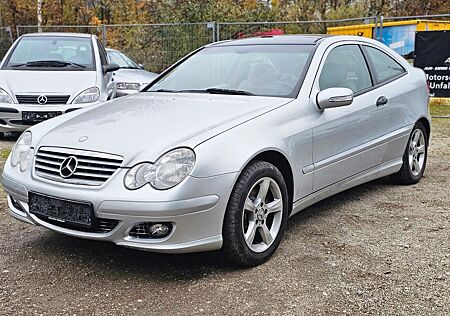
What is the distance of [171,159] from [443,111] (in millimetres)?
9817

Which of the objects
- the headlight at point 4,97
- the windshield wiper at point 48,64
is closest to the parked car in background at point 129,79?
the windshield wiper at point 48,64

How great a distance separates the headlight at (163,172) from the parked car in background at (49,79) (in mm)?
4691

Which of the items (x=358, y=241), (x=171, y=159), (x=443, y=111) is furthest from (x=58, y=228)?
(x=443, y=111)

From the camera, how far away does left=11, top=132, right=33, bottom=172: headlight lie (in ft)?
12.0

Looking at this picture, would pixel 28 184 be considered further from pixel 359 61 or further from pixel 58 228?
pixel 359 61

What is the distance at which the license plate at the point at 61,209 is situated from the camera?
3.23 m

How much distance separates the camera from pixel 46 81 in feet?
25.6

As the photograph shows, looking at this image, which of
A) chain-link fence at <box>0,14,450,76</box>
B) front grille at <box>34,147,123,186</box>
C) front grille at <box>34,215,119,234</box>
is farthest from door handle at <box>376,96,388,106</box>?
chain-link fence at <box>0,14,450,76</box>

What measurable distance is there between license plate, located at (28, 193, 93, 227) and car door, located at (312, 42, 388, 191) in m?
1.75

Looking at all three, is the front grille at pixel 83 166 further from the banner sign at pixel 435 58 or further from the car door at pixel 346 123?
the banner sign at pixel 435 58

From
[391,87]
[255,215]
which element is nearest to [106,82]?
[391,87]

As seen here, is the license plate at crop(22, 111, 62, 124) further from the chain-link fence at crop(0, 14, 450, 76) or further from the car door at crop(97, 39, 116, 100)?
the chain-link fence at crop(0, 14, 450, 76)

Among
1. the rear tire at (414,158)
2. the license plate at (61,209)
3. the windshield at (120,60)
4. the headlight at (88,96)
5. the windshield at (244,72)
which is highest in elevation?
the windshield at (244,72)

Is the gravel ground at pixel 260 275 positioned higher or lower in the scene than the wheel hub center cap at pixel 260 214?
lower
